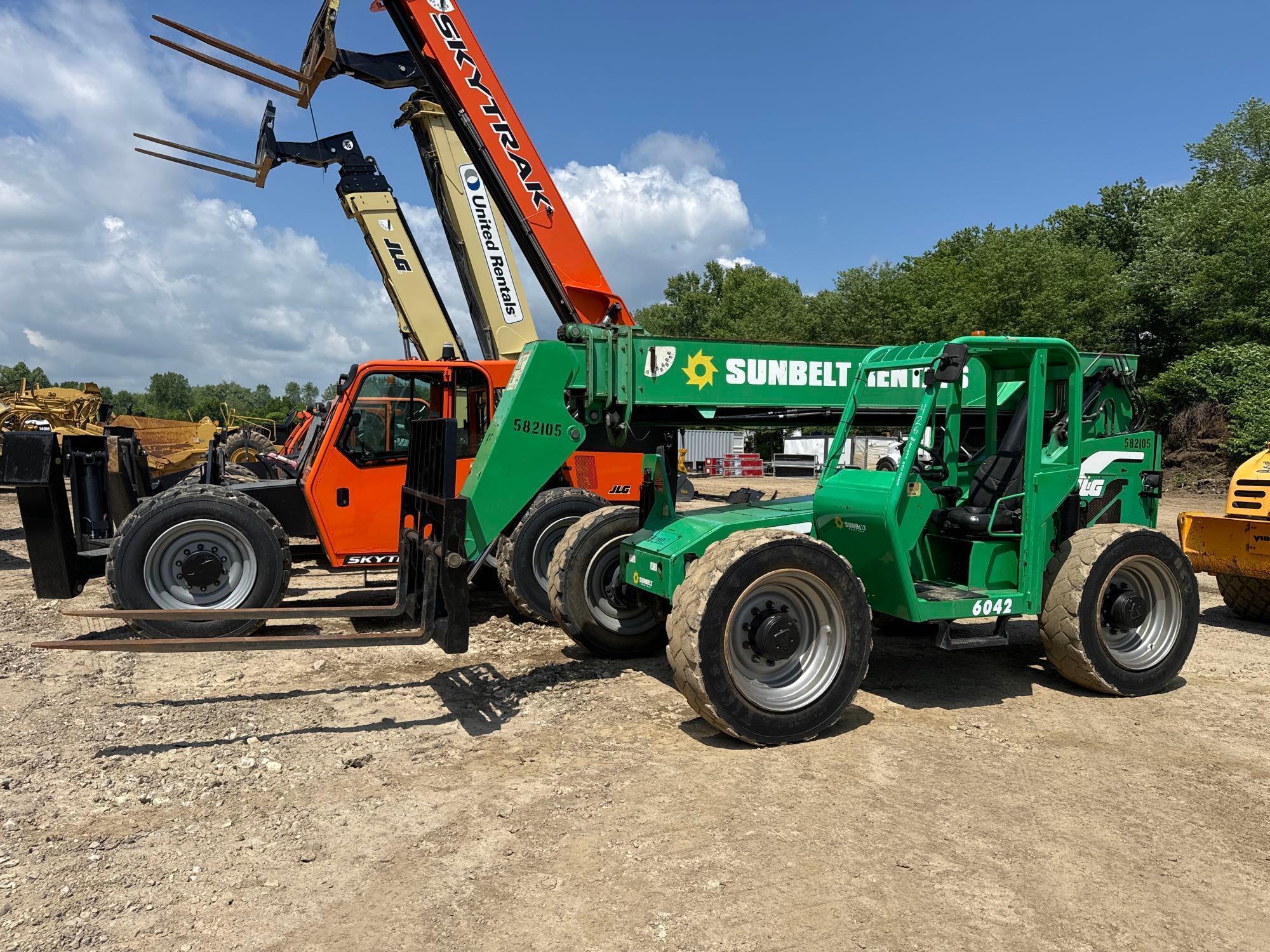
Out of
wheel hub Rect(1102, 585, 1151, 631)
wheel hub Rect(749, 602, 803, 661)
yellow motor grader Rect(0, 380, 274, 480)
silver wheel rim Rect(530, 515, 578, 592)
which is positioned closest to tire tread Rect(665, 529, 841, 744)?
wheel hub Rect(749, 602, 803, 661)

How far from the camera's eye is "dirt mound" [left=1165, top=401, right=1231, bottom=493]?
2436 centimetres

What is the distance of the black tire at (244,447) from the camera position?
63.7 ft

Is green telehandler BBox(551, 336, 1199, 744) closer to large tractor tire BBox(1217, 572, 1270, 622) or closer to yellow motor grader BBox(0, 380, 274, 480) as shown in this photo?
large tractor tire BBox(1217, 572, 1270, 622)

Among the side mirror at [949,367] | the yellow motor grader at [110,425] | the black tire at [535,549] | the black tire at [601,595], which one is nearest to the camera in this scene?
the side mirror at [949,367]

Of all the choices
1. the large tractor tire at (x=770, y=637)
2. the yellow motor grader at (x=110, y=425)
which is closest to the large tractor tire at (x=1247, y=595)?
the large tractor tire at (x=770, y=637)

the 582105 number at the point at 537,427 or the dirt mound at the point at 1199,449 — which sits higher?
the 582105 number at the point at 537,427

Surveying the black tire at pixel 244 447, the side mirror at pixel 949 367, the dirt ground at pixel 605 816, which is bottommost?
the dirt ground at pixel 605 816

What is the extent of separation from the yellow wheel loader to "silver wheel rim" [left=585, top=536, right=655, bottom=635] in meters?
5.05

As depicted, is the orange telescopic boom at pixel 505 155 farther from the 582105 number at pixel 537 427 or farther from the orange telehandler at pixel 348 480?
the 582105 number at pixel 537 427

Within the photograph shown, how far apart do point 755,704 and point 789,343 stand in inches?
109

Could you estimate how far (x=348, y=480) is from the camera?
8.21 metres

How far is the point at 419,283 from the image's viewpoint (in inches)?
546

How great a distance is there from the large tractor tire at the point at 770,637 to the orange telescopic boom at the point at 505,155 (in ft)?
16.8

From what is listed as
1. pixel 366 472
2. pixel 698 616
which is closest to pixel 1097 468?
pixel 698 616
